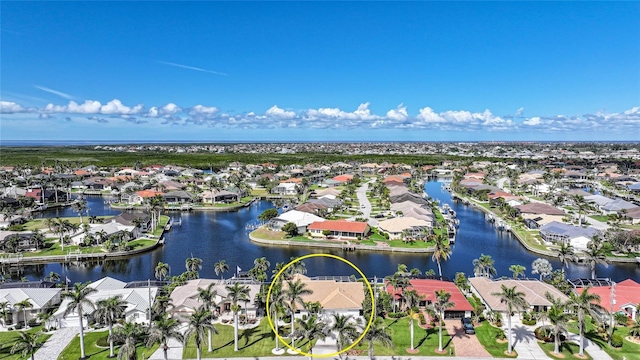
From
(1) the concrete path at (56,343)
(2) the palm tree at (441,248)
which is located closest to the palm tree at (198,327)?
(1) the concrete path at (56,343)

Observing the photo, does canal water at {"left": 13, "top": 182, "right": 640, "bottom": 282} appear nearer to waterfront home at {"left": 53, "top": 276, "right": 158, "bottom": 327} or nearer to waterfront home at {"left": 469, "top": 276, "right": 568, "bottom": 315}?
waterfront home at {"left": 469, "top": 276, "right": 568, "bottom": 315}

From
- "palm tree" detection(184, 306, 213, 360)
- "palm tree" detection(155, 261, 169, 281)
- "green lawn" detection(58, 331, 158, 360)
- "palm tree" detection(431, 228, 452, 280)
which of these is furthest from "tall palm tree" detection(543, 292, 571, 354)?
"palm tree" detection(155, 261, 169, 281)

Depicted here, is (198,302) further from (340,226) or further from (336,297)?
(340,226)

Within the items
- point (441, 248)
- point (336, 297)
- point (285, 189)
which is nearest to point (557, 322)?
point (336, 297)

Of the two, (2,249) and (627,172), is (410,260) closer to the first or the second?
(2,249)

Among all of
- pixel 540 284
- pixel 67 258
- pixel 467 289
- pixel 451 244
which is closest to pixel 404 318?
pixel 467 289

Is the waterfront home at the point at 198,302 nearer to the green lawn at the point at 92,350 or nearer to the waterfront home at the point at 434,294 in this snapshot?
the green lawn at the point at 92,350

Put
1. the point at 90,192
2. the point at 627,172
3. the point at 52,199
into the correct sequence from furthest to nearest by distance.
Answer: the point at 627,172
the point at 90,192
the point at 52,199
